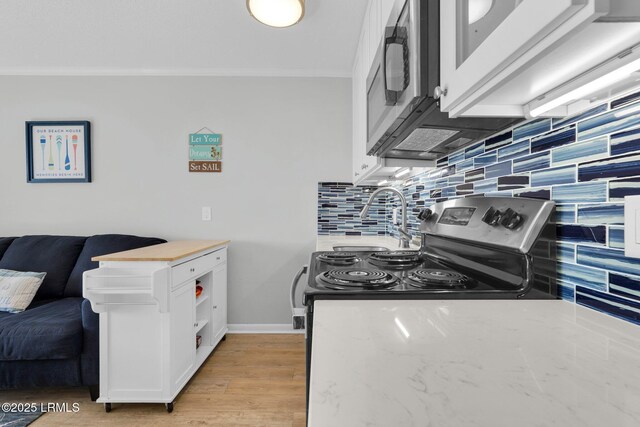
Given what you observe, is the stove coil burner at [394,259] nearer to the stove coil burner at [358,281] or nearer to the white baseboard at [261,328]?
the stove coil burner at [358,281]

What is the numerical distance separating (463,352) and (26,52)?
137 inches

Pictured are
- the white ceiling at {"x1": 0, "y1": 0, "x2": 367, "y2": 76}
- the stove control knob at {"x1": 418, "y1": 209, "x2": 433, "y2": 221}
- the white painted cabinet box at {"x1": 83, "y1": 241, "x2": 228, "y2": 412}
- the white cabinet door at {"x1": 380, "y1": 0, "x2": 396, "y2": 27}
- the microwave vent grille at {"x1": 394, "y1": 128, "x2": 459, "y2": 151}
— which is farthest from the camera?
the white ceiling at {"x1": 0, "y1": 0, "x2": 367, "y2": 76}

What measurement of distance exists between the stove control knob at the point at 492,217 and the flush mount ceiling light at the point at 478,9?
559 millimetres

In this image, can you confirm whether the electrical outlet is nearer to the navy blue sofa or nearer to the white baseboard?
the white baseboard

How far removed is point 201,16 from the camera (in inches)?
77.2

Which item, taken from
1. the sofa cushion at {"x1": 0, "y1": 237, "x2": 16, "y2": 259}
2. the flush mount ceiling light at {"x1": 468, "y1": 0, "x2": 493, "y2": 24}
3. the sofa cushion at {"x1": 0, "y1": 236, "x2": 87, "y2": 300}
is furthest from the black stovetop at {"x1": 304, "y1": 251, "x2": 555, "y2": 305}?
the sofa cushion at {"x1": 0, "y1": 237, "x2": 16, "y2": 259}

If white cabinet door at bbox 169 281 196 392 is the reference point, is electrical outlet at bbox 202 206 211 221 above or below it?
above

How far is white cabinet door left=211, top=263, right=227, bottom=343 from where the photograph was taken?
7.75 ft

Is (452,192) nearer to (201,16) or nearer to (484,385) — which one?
(484,385)

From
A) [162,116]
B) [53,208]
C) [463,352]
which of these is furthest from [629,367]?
[53,208]

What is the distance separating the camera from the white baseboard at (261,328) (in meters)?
2.69

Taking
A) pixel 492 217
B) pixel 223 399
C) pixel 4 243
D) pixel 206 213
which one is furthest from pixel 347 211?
pixel 4 243

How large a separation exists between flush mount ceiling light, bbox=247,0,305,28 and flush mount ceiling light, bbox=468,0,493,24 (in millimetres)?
1300

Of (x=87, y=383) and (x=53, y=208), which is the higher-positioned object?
(x=53, y=208)
